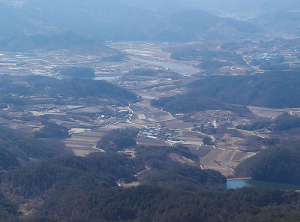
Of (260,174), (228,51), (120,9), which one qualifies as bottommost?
(260,174)

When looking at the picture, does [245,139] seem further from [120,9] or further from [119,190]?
[120,9]

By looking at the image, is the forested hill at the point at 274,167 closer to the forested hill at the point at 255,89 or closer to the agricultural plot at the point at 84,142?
the agricultural plot at the point at 84,142

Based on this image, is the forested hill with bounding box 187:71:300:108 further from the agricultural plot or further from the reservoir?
the reservoir

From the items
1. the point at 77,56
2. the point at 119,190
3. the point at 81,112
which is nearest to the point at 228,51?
the point at 77,56

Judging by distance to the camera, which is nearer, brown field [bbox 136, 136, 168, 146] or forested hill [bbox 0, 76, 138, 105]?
brown field [bbox 136, 136, 168, 146]

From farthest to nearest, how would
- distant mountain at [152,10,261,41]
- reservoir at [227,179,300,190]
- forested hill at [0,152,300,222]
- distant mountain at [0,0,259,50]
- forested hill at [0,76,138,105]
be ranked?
distant mountain at [152,10,261,41] → distant mountain at [0,0,259,50] → forested hill at [0,76,138,105] → reservoir at [227,179,300,190] → forested hill at [0,152,300,222]

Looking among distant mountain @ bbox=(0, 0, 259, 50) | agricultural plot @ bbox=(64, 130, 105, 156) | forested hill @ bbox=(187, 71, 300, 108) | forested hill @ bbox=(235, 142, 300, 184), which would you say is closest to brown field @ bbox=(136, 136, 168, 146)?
agricultural plot @ bbox=(64, 130, 105, 156)

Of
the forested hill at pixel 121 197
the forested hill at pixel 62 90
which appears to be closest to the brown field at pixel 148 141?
the forested hill at pixel 121 197

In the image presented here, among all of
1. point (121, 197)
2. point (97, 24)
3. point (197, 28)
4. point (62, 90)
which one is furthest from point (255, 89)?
point (97, 24)

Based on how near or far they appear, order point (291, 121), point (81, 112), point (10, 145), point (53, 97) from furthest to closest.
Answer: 1. point (53, 97)
2. point (81, 112)
3. point (291, 121)
4. point (10, 145)
